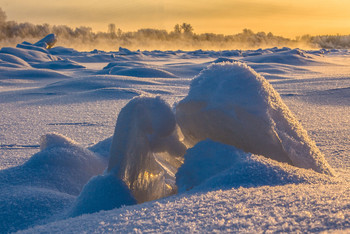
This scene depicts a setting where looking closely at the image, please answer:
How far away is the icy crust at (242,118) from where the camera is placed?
1.23 metres

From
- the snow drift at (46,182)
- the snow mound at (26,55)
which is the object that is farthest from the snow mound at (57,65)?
the snow drift at (46,182)

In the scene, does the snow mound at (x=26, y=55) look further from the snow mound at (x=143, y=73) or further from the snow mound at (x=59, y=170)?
the snow mound at (x=59, y=170)

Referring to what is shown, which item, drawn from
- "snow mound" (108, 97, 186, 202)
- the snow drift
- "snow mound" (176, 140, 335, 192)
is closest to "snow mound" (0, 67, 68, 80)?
the snow drift

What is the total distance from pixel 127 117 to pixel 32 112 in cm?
239

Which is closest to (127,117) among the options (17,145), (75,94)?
(17,145)

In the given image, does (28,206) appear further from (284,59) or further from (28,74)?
(284,59)

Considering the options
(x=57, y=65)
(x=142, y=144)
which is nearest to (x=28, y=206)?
(x=142, y=144)

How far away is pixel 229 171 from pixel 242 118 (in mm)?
222

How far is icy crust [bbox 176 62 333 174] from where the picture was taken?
123 cm

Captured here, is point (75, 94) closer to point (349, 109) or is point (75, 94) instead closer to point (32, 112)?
point (32, 112)

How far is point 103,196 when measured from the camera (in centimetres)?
113

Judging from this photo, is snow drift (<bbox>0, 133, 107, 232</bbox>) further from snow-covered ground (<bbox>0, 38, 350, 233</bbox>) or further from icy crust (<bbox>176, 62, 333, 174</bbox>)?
icy crust (<bbox>176, 62, 333, 174</bbox>)

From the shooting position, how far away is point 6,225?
3.68ft

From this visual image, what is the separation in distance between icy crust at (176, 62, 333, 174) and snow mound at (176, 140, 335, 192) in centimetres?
6
